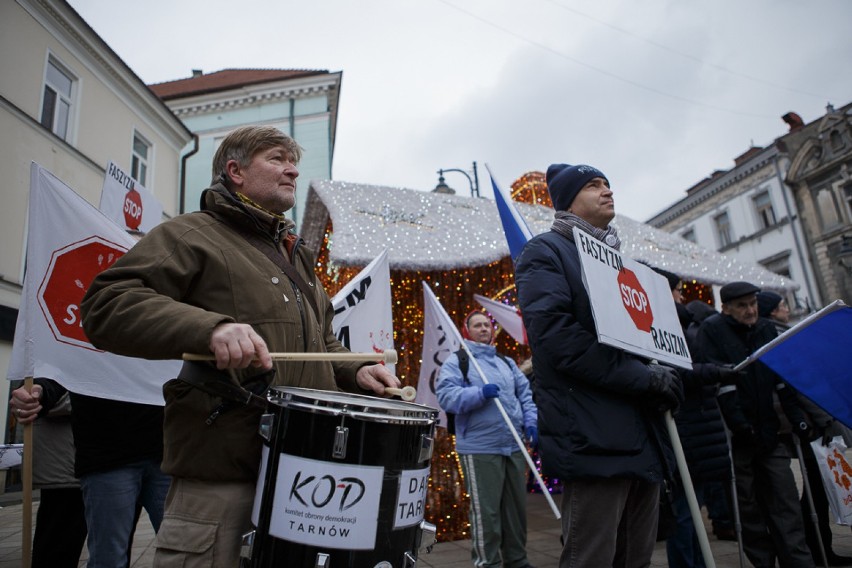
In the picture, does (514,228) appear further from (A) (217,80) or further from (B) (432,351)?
(A) (217,80)

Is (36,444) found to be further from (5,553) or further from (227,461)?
(5,553)

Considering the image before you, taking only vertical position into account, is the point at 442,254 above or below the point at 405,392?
above

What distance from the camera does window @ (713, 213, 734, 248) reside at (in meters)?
31.0

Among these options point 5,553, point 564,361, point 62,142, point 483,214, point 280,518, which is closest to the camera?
point 280,518

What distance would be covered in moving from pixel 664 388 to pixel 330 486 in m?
1.32

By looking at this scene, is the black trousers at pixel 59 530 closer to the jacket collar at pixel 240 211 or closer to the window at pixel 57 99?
the jacket collar at pixel 240 211

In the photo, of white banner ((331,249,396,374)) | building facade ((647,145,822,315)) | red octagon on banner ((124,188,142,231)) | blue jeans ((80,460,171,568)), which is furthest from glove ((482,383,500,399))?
building facade ((647,145,822,315))

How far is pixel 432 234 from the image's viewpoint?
18.8ft

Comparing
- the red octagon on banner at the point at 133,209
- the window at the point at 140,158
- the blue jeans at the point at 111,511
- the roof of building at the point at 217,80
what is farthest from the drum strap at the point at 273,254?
the roof of building at the point at 217,80

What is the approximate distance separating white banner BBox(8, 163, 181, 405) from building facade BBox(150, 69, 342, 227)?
57.1ft

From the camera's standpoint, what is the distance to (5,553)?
500cm

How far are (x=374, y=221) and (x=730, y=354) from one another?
329 cm

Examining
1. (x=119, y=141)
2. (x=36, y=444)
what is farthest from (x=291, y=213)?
(x=36, y=444)

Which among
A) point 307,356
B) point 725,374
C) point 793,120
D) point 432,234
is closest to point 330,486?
point 307,356
